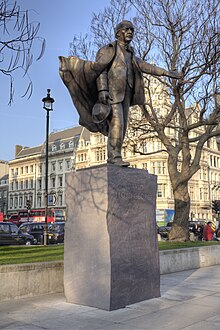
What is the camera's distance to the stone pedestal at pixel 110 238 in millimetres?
5656

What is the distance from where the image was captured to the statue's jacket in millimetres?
6336

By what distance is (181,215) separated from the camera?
631 inches

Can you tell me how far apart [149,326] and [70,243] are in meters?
2.07

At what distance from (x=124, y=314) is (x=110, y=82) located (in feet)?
12.4

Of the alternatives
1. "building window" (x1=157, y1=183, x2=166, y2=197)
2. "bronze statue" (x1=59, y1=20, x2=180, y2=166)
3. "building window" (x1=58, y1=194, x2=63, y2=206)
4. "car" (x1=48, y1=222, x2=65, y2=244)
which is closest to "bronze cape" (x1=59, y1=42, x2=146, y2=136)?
"bronze statue" (x1=59, y1=20, x2=180, y2=166)

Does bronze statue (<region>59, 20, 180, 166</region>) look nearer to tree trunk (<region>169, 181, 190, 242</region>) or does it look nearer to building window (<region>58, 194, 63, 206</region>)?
tree trunk (<region>169, 181, 190, 242</region>)

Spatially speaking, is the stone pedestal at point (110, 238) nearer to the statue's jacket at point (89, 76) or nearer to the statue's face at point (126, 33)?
the statue's jacket at point (89, 76)

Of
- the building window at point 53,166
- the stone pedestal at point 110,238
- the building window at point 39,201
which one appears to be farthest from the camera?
the building window at point 39,201

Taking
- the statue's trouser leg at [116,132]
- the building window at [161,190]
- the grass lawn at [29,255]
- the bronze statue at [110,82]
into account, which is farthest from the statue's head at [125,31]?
the building window at [161,190]

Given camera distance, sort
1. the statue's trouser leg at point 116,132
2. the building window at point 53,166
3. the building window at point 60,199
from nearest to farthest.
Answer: the statue's trouser leg at point 116,132 < the building window at point 60,199 < the building window at point 53,166

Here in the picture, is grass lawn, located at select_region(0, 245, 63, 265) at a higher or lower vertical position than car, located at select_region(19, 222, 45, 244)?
higher

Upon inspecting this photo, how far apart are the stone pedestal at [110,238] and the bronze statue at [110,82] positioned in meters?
0.51

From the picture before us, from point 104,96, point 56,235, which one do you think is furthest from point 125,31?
point 56,235

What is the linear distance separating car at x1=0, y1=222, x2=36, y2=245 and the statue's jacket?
16465 millimetres
